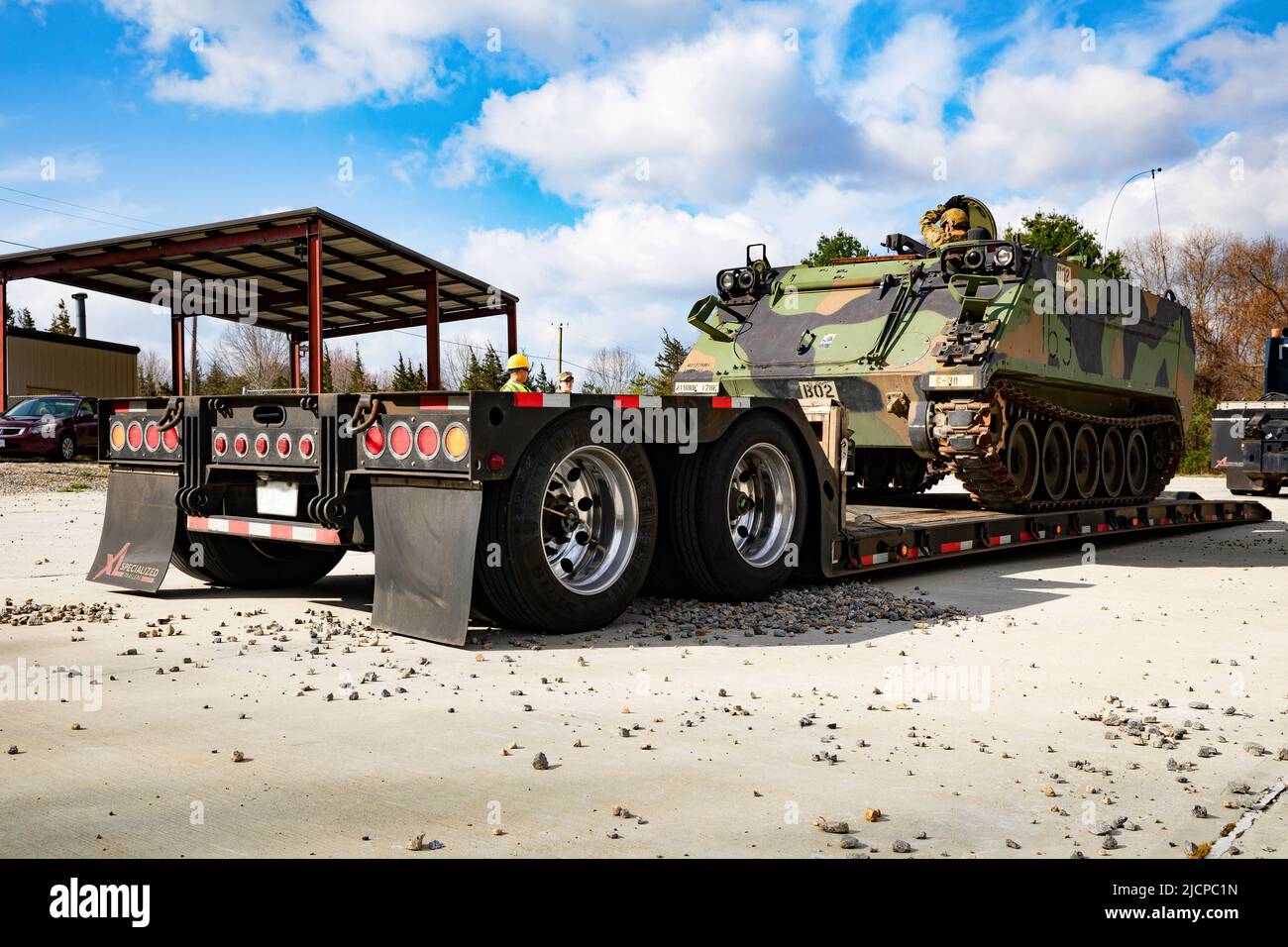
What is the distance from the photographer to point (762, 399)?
7.24 meters

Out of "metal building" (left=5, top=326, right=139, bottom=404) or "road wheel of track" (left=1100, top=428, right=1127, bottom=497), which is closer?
"road wheel of track" (left=1100, top=428, right=1127, bottom=497)

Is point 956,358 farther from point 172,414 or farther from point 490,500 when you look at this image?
point 172,414

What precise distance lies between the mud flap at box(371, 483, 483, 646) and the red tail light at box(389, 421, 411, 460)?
0.18 metres

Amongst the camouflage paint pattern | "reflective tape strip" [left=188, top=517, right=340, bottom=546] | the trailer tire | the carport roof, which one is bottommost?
the trailer tire

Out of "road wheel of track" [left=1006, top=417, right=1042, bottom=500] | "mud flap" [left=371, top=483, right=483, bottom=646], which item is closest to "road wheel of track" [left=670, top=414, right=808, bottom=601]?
"mud flap" [left=371, top=483, right=483, bottom=646]

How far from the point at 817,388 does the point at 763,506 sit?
3.69m

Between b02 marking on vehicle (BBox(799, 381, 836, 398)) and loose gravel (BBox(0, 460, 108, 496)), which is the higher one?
b02 marking on vehicle (BBox(799, 381, 836, 398))

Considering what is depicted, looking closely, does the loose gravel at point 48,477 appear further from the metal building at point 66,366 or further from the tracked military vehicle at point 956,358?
the metal building at point 66,366

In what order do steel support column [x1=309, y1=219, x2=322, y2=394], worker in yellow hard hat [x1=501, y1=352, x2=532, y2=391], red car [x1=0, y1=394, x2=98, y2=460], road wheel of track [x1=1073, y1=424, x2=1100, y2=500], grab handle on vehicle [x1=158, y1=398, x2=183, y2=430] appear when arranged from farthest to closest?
red car [x1=0, y1=394, x2=98, y2=460] → steel support column [x1=309, y1=219, x2=322, y2=394] → road wheel of track [x1=1073, y1=424, x2=1100, y2=500] → worker in yellow hard hat [x1=501, y1=352, x2=532, y2=391] → grab handle on vehicle [x1=158, y1=398, x2=183, y2=430]

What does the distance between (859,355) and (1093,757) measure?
7245mm

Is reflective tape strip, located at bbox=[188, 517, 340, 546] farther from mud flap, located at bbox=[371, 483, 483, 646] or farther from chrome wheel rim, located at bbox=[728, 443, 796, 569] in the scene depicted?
chrome wheel rim, located at bbox=[728, 443, 796, 569]

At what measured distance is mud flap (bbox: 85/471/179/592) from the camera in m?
7.28

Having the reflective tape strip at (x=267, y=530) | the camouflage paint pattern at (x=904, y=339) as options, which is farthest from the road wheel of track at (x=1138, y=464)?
the reflective tape strip at (x=267, y=530)

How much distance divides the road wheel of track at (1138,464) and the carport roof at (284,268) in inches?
324
